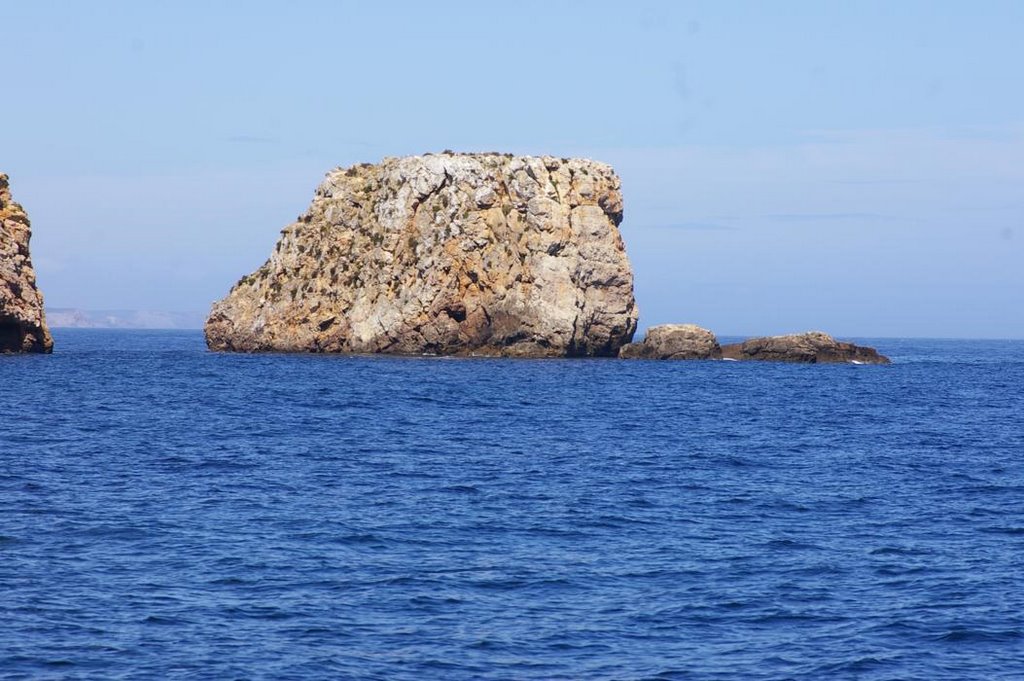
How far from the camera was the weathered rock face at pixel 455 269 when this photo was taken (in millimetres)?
111062

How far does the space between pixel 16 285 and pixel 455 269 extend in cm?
3615

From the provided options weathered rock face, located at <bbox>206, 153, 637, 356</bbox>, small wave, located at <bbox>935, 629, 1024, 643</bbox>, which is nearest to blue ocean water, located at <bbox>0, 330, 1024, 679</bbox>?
small wave, located at <bbox>935, 629, 1024, 643</bbox>

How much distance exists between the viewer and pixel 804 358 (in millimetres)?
127125

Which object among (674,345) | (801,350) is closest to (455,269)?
(674,345)

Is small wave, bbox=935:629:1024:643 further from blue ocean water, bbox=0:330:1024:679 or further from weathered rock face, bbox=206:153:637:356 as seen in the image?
weathered rock face, bbox=206:153:637:356

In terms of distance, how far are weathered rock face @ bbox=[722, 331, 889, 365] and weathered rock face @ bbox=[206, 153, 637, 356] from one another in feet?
52.0

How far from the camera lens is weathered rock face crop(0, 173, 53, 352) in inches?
3745

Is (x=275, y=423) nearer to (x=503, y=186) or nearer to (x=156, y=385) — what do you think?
(x=156, y=385)

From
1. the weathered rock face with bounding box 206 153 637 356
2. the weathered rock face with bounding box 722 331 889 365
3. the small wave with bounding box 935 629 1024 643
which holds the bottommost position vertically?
the small wave with bounding box 935 629 1024 643

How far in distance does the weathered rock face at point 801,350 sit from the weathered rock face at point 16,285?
66.0 meters

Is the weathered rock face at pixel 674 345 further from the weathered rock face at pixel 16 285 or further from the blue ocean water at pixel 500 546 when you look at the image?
the blue ocean water at pixel 500 546

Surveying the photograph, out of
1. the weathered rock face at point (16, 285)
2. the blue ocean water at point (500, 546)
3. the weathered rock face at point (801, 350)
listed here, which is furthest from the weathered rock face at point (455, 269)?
the blue ocean water at point (500, 546)

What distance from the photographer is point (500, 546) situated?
3111cm

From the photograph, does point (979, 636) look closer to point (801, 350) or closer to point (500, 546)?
point (500, 546)
